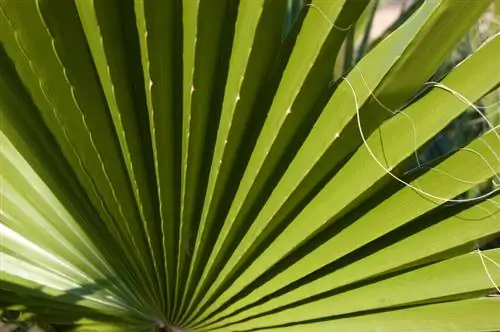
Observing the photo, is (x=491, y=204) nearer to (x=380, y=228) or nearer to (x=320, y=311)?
(x=380, y=228)

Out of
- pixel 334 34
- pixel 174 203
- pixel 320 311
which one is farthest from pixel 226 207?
pixel 334 34

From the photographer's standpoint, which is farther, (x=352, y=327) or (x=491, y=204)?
(x=352, y=327)

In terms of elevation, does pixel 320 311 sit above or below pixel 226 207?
below

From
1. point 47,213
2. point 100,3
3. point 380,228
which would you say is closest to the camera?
point 100,3

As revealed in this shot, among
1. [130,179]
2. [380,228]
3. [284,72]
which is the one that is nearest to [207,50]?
[284,72]

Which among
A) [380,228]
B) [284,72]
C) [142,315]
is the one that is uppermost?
[284,72]

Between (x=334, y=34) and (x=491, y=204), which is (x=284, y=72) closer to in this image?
(x=334, y=34)

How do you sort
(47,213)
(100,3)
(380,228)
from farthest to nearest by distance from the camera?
(47,213) → (380,228) → (100,3)
